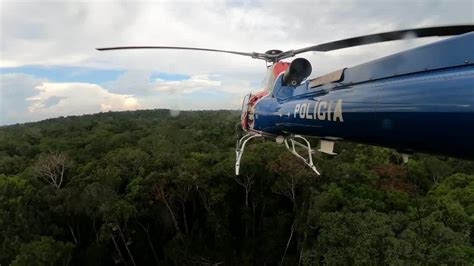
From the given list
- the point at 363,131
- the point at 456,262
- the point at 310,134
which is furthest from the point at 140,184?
the point at 363,131

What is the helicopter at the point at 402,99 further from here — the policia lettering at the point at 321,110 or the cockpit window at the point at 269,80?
the cockpit window at the point at 269,80

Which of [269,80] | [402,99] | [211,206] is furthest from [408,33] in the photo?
[211,206]

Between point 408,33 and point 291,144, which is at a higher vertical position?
point 408,33

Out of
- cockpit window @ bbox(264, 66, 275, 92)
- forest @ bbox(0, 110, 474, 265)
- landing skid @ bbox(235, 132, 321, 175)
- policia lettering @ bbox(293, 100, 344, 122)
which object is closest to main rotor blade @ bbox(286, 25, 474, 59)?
policia lettering @ bbox(293, 100, 344, 122)

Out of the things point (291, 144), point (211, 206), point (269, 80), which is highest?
point (269, 80)

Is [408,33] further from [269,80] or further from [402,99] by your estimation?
[269,80]

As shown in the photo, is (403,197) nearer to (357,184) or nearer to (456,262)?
(357,184)

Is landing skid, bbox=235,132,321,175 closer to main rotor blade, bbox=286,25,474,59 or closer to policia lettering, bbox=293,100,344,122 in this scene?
policia lettering, bbox=293,100,344,122
